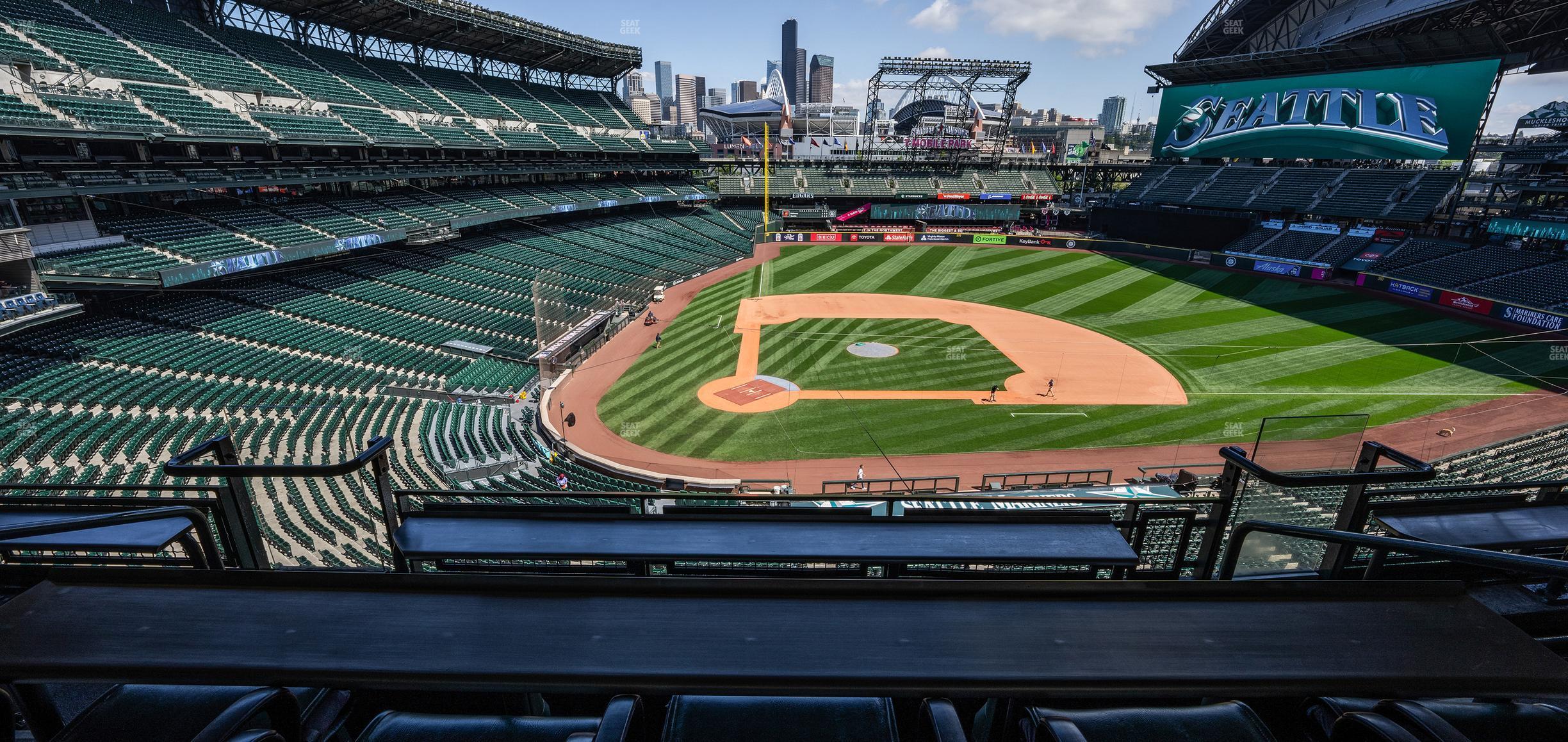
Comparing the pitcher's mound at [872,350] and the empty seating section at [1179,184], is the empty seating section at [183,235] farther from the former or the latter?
the empty seating section at [1179,184]

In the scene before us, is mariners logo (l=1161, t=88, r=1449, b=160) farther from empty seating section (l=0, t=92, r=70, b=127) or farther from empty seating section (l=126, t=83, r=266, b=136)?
empty seating section (l=0, t=92, r=70, b=127)

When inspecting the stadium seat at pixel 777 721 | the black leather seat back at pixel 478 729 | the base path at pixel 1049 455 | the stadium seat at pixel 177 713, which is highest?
the stadium seat at pixel 177 713

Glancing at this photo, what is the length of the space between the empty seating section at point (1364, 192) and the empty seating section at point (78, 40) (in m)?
78.6

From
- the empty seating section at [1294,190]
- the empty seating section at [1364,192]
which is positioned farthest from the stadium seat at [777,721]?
the empty seating section at [1294,190]

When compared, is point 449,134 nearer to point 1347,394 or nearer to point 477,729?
point 477,729

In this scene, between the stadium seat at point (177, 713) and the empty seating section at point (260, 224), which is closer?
the stadium seat at point (177, 713)

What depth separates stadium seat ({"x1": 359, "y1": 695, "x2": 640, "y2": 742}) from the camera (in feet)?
8.02

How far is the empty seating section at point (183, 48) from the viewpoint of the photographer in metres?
31.2

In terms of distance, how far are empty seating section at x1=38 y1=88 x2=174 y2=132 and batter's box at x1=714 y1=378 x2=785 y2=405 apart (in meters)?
26.3

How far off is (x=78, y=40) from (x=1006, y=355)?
47134 mm

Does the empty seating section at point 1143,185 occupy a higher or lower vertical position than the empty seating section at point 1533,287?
higher

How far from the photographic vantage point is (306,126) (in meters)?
34.2

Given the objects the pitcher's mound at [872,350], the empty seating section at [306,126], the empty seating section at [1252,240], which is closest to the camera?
the empty seating section at [306,126]

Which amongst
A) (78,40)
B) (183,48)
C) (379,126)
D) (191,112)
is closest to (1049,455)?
(191,112)
